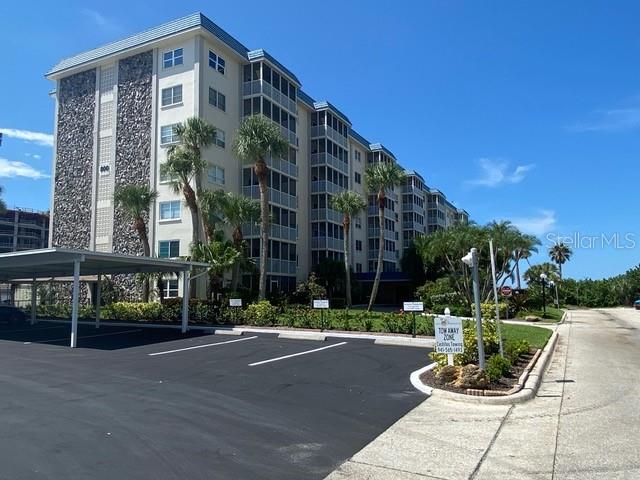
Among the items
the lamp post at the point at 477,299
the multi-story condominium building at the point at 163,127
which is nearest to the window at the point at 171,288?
the multi-story condominium building at the point at 163,127

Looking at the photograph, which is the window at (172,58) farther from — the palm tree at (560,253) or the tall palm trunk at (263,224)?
the palm tree at (560,253)

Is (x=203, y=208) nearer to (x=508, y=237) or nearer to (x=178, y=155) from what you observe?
(x=178, y=155)

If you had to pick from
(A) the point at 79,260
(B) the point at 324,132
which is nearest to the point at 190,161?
(A) the point at 79,260

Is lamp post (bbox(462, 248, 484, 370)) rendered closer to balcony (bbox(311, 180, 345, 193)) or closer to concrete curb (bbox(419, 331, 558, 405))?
concrete curb (bbox(419, 331, 558, 405))

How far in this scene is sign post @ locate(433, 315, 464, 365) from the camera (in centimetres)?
1101

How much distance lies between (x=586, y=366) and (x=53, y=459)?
1337cm

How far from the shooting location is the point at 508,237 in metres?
41.7

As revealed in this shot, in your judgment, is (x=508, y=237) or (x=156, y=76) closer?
(x=156, y=76)

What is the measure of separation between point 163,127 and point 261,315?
64.8 feet

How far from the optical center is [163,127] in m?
38.1

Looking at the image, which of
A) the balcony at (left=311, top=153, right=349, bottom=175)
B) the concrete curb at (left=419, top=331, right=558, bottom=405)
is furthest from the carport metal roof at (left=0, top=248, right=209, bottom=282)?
the balcony at (left=311, top=153, right=349, bottom=175)

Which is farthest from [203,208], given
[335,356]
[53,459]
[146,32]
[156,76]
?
[53,459]

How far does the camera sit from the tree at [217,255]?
101 ft

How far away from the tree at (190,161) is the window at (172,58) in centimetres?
642
